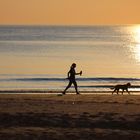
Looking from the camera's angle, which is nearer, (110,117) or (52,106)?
(110,117)

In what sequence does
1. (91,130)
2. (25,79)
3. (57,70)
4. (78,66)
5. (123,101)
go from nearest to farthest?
(91,130), (123,101), (25,79), (57,70), (78,66)

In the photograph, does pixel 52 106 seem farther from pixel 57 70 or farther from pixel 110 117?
pixel 57 70

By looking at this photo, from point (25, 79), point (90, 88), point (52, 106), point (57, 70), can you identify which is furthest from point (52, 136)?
point (57, 70)

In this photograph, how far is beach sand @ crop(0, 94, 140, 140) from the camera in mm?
13516

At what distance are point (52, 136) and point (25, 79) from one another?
80.0ft

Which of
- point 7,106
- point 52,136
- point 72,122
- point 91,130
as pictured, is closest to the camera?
point 52,136

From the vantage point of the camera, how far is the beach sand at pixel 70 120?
13.5 meters

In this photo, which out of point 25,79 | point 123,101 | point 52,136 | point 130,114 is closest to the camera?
A: point 52,136

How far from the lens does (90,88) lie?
104ft

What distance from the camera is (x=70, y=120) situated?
50.7 ft

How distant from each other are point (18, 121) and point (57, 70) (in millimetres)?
31598

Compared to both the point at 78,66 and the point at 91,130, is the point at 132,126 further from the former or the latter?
the point at 78,66

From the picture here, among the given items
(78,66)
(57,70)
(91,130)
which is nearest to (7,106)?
(91,130)

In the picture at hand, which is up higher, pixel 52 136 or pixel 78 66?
pixel 78 66
